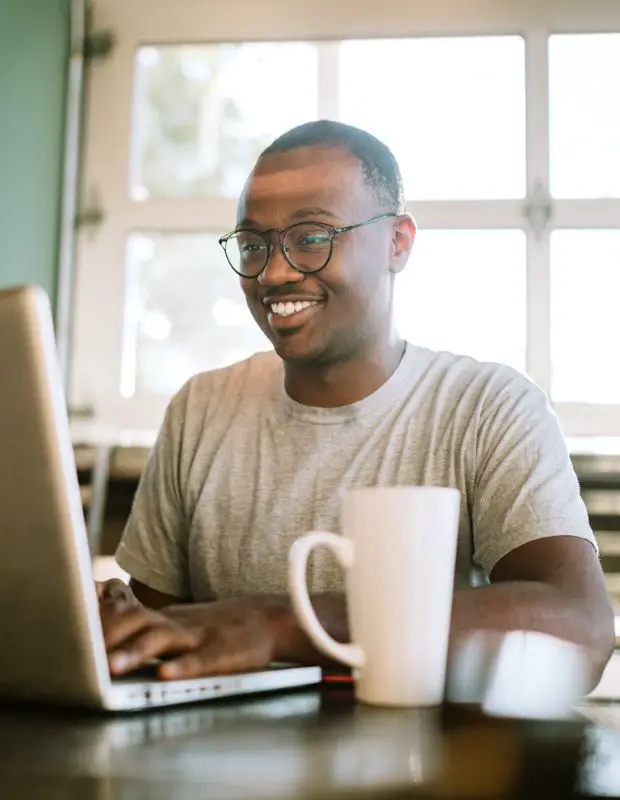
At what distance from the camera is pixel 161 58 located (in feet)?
8.88

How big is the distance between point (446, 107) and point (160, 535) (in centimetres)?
156

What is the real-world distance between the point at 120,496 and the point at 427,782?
5.95 ft

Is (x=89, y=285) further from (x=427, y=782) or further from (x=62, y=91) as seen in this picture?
(x=427, y=782)

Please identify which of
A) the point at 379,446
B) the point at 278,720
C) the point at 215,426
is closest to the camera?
the point at 278,720

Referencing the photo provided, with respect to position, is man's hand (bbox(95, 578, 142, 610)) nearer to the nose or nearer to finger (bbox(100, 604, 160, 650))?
finger (bbox(100, 604, 160, 650))

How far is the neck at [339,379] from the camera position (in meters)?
1.43

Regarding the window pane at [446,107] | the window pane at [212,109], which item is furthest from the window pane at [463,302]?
the window pane at [212,109]

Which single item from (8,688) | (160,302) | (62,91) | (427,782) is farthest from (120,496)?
(427,782)

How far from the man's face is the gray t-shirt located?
9 cm

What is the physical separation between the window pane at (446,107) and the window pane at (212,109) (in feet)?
0.47

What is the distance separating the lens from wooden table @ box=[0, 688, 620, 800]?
39 cm

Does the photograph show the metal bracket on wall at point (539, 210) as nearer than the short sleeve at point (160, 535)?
No

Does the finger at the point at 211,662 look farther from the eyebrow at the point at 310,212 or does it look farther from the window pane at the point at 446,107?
the window pane at the point at 446,107

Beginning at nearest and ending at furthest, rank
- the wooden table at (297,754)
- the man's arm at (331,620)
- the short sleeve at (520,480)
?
1. the wooden table at (297,754)
2. the man's arm at (331,620)
3. the short sleeve at (520,480)
